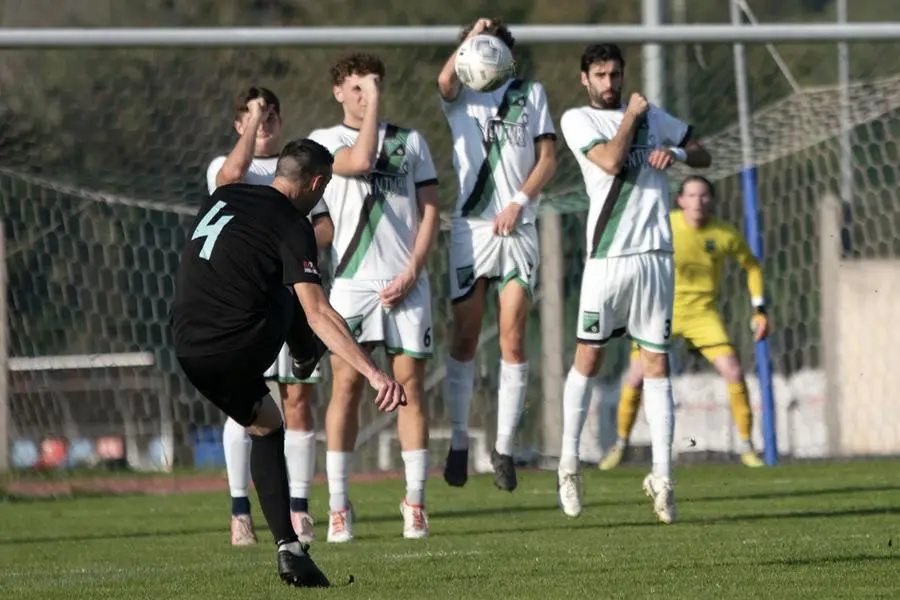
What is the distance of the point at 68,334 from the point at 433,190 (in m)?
6.76

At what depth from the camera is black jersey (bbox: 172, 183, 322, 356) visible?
7.17 metres

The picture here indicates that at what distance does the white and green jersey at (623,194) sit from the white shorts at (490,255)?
57 cm

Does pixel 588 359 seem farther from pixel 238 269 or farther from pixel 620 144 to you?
pixel 238 269

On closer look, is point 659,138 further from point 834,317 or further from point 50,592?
point 834,317

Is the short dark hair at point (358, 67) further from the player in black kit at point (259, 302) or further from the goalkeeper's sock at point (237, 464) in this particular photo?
the player in black kit at point (259, 302)

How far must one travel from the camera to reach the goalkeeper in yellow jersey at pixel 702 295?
571 inches

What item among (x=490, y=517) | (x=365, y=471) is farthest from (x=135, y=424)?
(x=490, y=517)

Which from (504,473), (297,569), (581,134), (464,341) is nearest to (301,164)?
(297,569)

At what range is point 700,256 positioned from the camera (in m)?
14.6

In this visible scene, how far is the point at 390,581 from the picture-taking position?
7.36 m

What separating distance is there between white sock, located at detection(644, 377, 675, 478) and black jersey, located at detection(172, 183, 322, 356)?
3.15 m

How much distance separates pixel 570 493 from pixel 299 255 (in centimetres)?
340

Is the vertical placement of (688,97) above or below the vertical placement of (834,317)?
above

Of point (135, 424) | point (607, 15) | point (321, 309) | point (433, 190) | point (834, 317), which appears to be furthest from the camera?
point (607, 15)
